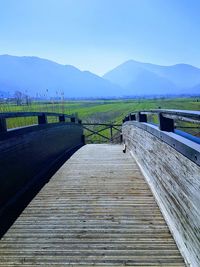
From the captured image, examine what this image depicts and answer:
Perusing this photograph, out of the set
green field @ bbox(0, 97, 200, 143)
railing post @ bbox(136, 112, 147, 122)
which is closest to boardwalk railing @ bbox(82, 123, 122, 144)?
green field @ bbox(0, 97, 200, 143)

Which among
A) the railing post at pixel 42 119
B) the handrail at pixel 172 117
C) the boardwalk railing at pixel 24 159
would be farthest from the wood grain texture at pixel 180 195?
the railing post at pixel 42 119

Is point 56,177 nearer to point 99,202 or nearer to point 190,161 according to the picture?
A: point 99,202

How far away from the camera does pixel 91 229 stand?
4328mm

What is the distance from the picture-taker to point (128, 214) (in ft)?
15.7

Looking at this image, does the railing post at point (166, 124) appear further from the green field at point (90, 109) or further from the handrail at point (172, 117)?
the green field at point (90, 109)

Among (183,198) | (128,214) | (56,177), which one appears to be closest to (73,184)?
(56,177)

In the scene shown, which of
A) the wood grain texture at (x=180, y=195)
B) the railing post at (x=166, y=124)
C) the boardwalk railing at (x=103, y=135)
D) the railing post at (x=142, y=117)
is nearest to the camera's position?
the wood grain texture at (x=180, y=195)

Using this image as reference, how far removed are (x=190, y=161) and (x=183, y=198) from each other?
20.6 inches

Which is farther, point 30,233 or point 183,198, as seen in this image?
point 30,233

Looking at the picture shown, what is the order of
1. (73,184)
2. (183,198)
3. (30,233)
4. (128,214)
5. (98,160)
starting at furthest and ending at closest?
(98,160), (73,184), (128,214), (30,233), (183,198)

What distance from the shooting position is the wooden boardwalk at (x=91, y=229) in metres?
3.61

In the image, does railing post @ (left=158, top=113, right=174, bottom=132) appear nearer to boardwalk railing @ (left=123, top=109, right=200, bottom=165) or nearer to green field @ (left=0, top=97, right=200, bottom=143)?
boardwalk railing @ (left=123, top=109, right=200, bottom=165)

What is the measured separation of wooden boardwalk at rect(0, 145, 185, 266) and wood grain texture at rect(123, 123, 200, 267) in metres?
0.18

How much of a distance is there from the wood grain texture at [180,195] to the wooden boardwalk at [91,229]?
175mm
